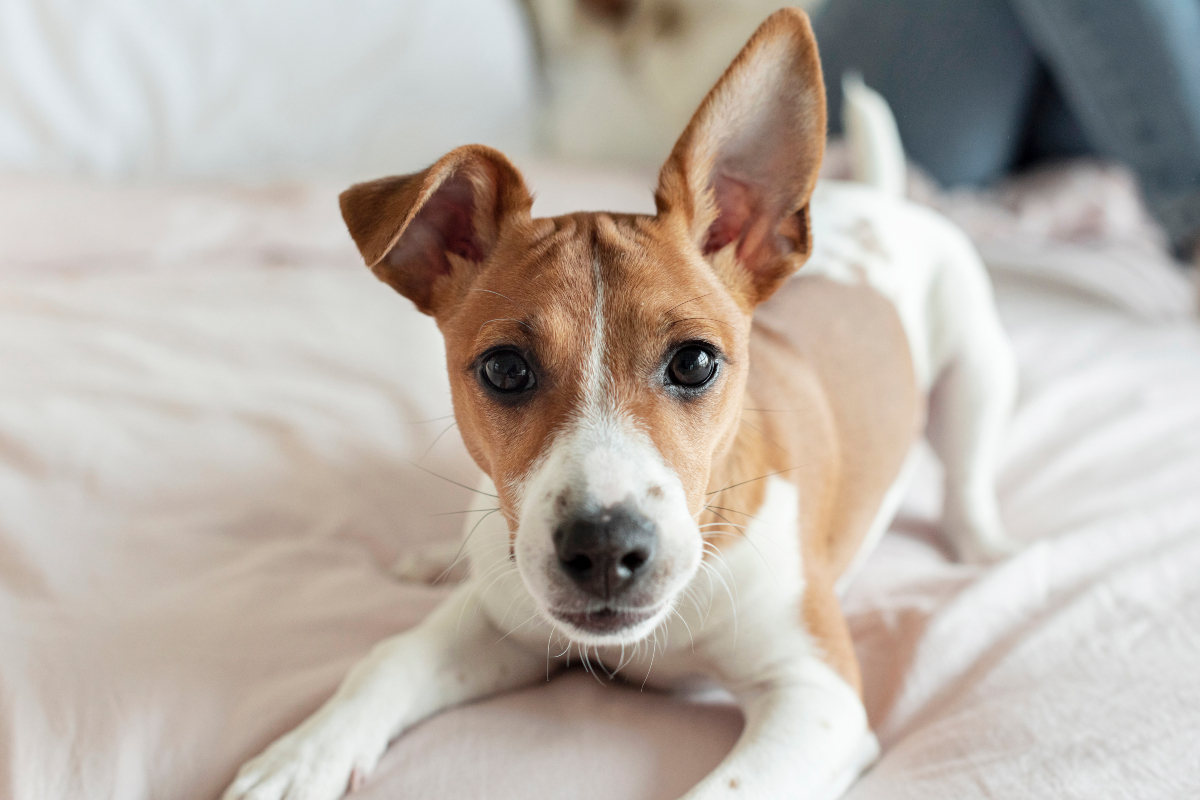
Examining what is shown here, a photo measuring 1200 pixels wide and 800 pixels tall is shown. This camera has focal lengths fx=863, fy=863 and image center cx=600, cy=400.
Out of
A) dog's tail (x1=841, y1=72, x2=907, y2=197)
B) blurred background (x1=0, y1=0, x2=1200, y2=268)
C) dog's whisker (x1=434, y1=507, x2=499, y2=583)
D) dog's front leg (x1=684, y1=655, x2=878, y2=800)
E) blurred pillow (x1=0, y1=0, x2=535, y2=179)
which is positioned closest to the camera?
dog's front leg (x1=684, y1=655, x2=878, y2=800)

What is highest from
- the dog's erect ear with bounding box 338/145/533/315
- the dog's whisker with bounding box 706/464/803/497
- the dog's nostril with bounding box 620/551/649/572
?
the dog's erect ear with bounding box 338/145/533/315

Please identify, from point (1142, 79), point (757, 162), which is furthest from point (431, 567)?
point (1142, 79)

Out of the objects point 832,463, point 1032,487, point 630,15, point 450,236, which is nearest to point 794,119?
point 450,236

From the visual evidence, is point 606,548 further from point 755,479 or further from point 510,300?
point 755,479

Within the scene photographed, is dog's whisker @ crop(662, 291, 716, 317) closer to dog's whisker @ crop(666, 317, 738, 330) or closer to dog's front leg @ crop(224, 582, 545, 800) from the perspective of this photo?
dog's whisker @ crop(666, 317, 738, 330)

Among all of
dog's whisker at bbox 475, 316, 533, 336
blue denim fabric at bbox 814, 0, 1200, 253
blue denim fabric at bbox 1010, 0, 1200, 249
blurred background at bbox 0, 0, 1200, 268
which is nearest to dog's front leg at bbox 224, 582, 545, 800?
dog's whisker at bbox 475, 316, 533, 336

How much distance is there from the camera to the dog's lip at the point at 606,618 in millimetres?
1120

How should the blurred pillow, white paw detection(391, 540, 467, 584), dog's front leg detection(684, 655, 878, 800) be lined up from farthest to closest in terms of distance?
the blurred pillow, white paw detection(391, 540, 467, 584), dog's front leg detection(684, 655, 878, 800)

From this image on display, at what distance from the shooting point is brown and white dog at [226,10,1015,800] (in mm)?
1138

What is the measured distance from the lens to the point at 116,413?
2.21m

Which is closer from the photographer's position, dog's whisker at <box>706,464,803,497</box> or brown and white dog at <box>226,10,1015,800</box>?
brown and white dog at <box>226,10,1015,800</box>

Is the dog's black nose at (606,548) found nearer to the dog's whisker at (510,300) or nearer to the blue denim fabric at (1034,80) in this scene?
the dog's whisker at (510,300)

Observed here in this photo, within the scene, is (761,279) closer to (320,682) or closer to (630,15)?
(320,682)

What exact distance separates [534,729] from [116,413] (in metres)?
1.51
